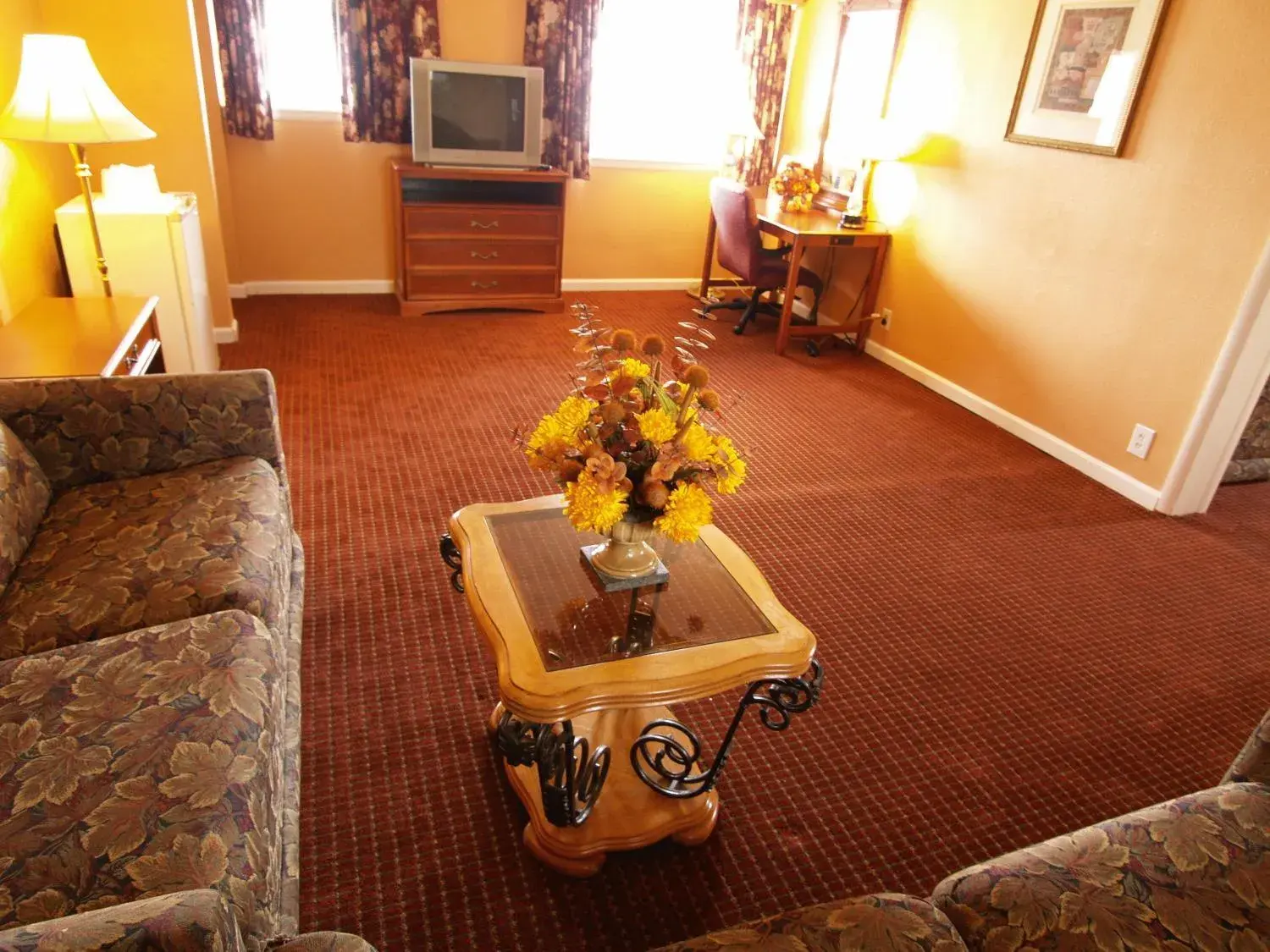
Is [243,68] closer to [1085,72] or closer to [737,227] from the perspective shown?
[737,227]

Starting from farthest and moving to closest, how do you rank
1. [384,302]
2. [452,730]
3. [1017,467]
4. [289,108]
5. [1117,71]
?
[384,302], [289,108], [1017,467], [1117,71], [452,730]

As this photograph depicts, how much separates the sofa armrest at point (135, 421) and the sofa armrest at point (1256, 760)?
2.37 m

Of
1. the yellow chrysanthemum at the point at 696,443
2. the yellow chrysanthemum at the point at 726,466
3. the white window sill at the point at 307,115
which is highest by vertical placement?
the white window sill at the point at 307,115

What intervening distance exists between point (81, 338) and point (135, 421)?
75 centimetres

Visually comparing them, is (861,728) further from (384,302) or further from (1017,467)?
(384,302)

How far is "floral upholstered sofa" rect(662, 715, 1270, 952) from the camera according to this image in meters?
1.14

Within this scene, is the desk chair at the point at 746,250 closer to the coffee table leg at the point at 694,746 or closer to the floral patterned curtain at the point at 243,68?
the floral patterned curtain at the point at 243,68

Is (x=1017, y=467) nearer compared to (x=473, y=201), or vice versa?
(x=1017, y=467)

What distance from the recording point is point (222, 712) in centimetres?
141

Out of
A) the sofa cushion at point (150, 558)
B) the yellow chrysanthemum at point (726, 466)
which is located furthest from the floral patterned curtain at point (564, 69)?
the yellow chrysanthemum at point (726, 466)

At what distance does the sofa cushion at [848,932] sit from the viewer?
44.0 inches

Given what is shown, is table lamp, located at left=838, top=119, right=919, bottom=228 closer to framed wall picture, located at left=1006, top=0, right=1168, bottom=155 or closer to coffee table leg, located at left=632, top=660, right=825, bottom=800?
framed wall picture, located at left=1006, top=0, right=1168, bottom=155

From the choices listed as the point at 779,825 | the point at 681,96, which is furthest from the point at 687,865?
the point at 681,96

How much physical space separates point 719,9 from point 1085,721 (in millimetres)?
4863
